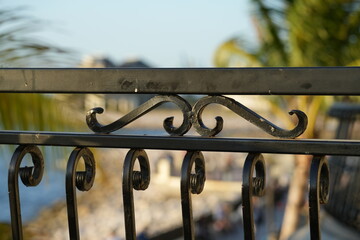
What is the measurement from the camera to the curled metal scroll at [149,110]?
4.82 feet

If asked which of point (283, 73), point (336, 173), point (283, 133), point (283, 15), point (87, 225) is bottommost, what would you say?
point (87, 225)

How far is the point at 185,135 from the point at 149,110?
92 mm

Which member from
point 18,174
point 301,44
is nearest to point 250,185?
point 18,174

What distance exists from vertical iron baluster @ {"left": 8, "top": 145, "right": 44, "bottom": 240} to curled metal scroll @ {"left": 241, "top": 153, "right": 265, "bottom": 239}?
18.8 inches

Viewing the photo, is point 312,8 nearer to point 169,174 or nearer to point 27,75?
point 27,75

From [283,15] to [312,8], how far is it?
3.40ft

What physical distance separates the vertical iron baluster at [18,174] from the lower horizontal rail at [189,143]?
1.3 inches

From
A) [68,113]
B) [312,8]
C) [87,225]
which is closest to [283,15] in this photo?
[312,8]

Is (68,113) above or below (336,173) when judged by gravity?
above

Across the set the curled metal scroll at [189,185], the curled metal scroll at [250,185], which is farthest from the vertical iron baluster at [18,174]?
the curled metal scroll at [250,185]

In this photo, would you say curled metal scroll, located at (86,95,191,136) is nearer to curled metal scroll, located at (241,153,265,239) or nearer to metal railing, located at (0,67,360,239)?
metal railing, located at (0,67,360,239)

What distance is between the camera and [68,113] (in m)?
5.60

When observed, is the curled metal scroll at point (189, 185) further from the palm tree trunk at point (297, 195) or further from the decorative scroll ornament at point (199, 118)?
the palm tree trunk at point (297, 195)

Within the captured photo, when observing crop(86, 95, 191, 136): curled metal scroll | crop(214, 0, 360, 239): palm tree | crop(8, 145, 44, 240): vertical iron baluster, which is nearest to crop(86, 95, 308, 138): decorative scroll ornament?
crop(86, 95, 191, 136): curled metal scroll
